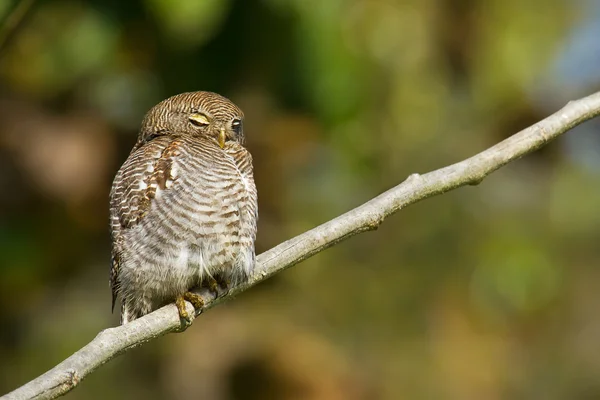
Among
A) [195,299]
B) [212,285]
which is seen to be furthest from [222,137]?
[195,299]

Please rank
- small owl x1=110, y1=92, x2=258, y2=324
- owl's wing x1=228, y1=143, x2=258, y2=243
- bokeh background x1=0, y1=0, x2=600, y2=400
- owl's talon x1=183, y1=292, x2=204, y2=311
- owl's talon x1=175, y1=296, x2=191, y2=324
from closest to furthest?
owl's talon x1=175, y1=296, x2=191, y2=324, owl's talon x1=183, y1=292, x2=204, y2=311, small owl x1=110, y1=92, x2=258, y2=324, owl's wing x1=228, y1=143, x2=258, y2=243, bokeh background x1=0, y1=0, x2=600, y2=400

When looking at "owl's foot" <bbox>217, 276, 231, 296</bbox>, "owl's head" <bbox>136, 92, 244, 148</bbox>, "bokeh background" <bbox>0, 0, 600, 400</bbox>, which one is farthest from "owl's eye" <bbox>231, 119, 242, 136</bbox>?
"owl's foot" <bbox>217, 276, 231, 296</bbox>

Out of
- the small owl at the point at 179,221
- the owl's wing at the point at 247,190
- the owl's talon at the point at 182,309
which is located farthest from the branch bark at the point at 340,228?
the owl's wing at the point at 247,190

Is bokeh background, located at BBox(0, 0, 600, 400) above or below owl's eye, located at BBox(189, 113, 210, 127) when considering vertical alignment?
above

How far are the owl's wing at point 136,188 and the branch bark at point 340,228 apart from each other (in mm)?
391

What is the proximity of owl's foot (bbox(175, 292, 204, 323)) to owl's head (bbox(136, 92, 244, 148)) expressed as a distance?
680 millimetres

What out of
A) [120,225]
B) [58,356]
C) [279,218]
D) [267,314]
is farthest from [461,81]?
[58,356]

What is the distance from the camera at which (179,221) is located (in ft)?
12.4

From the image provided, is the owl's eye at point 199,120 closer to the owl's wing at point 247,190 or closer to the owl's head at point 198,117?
the owl's head at point 198,117

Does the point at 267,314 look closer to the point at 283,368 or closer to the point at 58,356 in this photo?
the point at 283,368

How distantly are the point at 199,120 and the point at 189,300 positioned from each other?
2.52 feet

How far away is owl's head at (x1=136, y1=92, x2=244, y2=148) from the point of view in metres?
3.99

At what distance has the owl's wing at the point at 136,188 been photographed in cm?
380

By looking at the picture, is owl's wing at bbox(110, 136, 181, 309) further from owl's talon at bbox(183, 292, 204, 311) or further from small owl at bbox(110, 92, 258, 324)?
owl's talon at bbox(183, 292, 204, 311)
